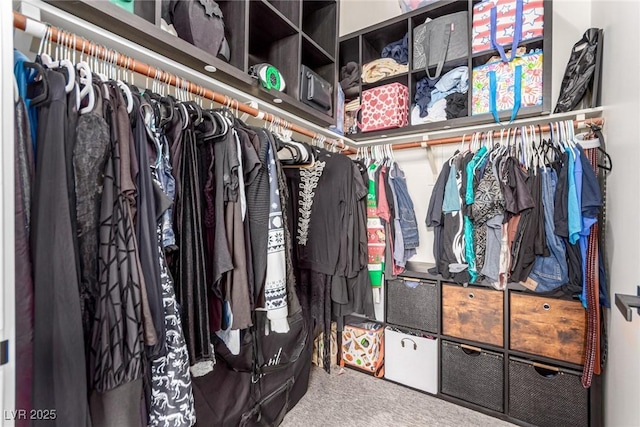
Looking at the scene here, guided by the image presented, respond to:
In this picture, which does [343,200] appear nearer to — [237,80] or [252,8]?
[237,80]

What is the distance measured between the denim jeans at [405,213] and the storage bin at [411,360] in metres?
0.66

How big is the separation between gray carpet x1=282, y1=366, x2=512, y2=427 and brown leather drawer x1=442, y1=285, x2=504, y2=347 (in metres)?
0.46

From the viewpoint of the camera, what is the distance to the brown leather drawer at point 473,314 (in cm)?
177

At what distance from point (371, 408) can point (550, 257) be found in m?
A: 1.38

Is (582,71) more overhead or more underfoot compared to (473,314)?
more overhead

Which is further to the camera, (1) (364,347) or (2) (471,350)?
(1) (364,347)

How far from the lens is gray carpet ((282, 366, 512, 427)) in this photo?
1.70 m

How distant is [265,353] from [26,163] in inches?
49.6

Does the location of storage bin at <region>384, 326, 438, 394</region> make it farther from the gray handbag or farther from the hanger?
the hanger

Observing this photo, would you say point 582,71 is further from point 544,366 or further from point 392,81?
point 544,366

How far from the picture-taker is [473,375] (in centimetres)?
182

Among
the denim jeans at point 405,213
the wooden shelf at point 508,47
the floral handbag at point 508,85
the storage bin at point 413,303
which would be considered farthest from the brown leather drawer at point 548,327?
the wooden shelf at point 508,47

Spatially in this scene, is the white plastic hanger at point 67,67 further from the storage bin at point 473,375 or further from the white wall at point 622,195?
the storage bin at point 473,375

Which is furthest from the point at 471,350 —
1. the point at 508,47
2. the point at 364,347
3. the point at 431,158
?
the point at 508,47
